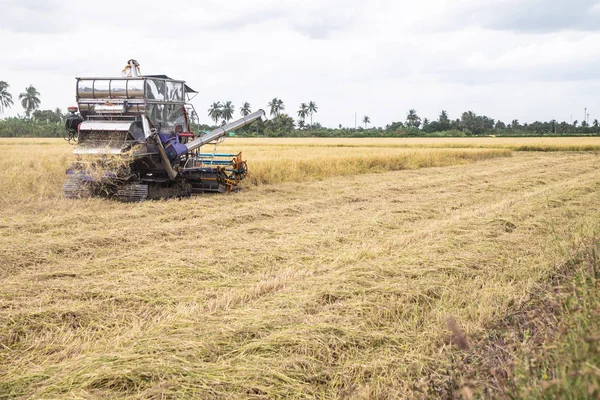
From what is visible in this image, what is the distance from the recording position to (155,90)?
10664 mm

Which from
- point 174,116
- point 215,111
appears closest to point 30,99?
point 215,111

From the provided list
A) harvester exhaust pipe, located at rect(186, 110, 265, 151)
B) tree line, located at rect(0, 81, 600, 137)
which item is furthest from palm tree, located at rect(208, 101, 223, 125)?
harvester exhaust pipe, located at rect(186, 110, 265, 151)

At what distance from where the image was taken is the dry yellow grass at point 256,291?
3.34 m

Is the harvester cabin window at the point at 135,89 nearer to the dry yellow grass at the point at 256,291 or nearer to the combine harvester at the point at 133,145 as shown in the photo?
the combine harvester at the point at 133,145

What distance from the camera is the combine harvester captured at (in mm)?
9883

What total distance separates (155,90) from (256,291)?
710cm

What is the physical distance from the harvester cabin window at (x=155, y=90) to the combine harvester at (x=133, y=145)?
20mm

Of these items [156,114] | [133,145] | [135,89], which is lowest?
[133,145]

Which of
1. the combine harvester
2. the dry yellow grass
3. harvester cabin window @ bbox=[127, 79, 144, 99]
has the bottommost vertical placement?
the dry yellow grass

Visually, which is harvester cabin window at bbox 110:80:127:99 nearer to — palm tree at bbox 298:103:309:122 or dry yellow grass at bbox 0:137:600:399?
dry yellow grass at bbox 0:137:600:399

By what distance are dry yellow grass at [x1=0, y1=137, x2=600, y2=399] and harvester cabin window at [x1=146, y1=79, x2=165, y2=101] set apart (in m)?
2.34

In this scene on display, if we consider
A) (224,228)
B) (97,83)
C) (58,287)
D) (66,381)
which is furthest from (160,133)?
(66,381)

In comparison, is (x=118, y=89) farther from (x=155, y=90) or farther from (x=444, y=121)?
(x=444, y=121)

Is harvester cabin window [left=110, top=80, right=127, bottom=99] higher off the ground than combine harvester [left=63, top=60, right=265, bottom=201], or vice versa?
harvester cabin window [left=110, top=80, right=127, bottom=99]
